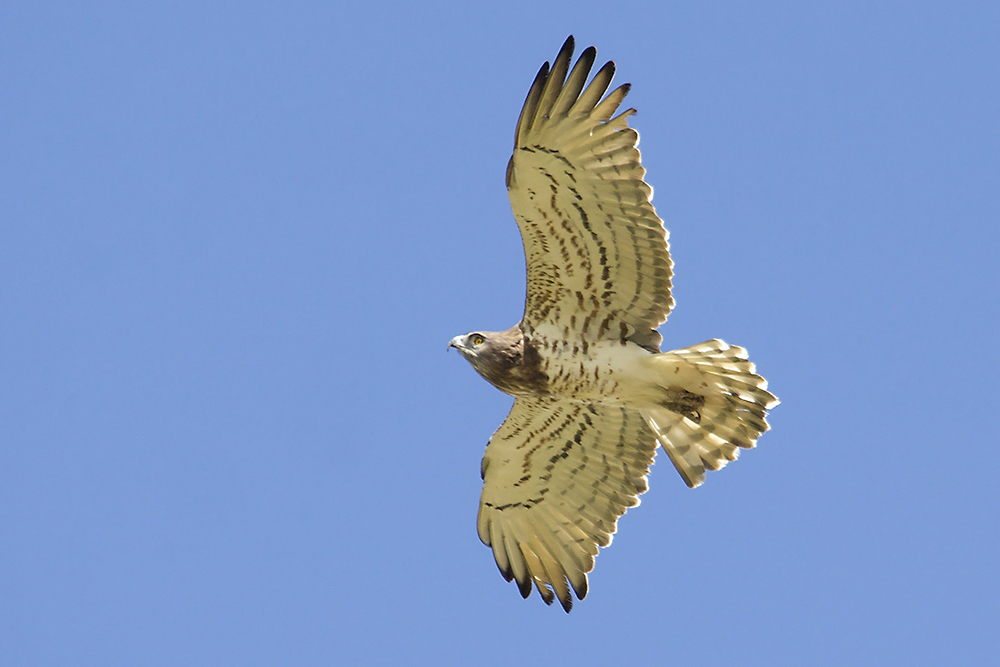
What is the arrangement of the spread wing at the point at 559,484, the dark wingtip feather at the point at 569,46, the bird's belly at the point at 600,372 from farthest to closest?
the spread wing at the point at 559,484, the bird's belly at the point at 600,372, the dark wingtip feather at the point at 569,46

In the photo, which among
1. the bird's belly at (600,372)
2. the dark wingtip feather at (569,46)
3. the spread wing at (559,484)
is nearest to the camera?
the dark wingtip feather at (569,46)

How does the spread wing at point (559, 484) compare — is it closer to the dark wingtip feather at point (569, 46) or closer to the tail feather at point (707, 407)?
the tail feather at point (707, 407)

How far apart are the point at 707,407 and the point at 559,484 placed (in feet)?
5.05

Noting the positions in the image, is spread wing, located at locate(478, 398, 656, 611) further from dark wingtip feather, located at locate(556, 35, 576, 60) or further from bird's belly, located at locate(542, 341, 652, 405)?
dark wingtip feather, located at locate(556, 35, 576, 60)

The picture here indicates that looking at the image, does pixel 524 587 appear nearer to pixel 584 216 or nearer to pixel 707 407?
pixel 707 407

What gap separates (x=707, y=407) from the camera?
29.8ft

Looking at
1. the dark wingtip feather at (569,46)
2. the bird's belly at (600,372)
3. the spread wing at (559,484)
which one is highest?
the dark wingtip feather at (569,46)

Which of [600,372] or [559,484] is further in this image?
[559,484]

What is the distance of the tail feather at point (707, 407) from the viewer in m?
8.85

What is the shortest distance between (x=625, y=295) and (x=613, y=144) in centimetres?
128

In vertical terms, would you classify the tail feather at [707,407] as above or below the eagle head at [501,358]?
below

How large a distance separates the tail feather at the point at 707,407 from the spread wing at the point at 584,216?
0.34 metres

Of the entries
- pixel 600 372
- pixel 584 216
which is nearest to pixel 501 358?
pixel 600 372

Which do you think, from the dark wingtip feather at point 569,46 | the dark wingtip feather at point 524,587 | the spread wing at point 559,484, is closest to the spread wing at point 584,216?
the dark wingtip feather at point 569,46
